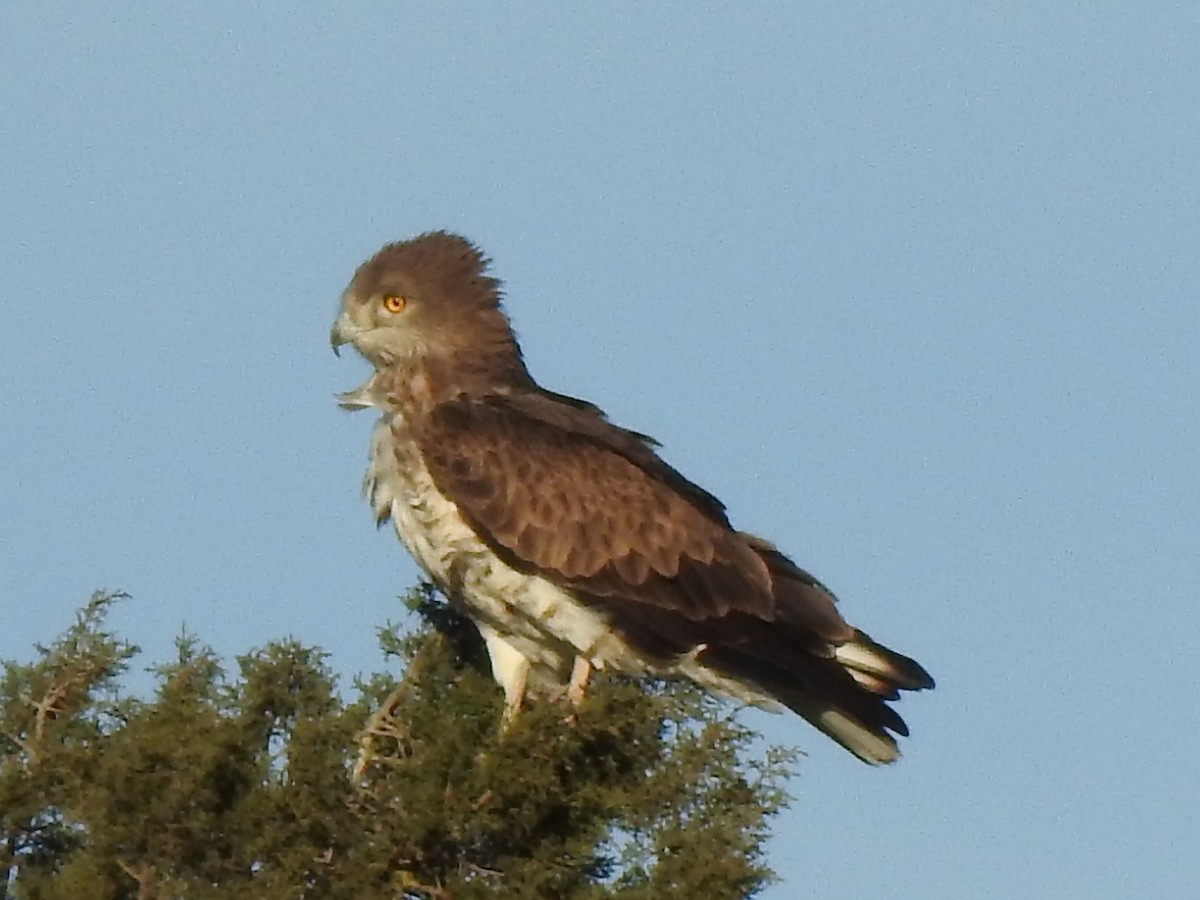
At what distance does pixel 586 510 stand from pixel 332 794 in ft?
10.6

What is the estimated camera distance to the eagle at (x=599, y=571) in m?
10.2

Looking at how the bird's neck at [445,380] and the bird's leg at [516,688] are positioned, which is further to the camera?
the bird's neck at [445,380]

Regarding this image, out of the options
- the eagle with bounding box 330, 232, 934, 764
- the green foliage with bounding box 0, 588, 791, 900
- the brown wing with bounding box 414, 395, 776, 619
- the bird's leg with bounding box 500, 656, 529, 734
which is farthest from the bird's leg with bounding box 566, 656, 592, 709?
the green foliage with bounding box 0, 588, 791, 900

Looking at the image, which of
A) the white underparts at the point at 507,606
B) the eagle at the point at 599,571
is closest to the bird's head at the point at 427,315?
the eagle at the point at 599,571

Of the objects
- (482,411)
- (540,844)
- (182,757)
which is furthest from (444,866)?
(482,411)

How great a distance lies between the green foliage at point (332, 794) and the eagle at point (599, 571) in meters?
1.57

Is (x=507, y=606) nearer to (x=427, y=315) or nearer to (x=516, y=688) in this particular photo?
(x=516, y=688)

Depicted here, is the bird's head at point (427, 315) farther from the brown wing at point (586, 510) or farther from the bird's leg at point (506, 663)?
the bird's leg at point (506, 663)

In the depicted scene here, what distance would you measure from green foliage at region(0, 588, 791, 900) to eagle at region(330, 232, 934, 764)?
1.57 m

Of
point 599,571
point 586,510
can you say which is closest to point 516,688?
point 599,571

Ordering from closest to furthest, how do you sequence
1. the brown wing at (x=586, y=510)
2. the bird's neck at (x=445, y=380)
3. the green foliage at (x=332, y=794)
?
the green foliage at (x=332, y=794)
the brown wing at (x=586, y=510)
the bird's neck at (x=445, y=380)

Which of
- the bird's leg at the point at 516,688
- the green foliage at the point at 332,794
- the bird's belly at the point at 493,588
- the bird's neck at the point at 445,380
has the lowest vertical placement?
the green foliage at the point at 332,794

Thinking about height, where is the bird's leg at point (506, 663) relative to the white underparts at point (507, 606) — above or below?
below

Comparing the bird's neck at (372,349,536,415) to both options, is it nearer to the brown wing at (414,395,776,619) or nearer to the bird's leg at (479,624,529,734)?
the brown wing at (414,395,776,619)
